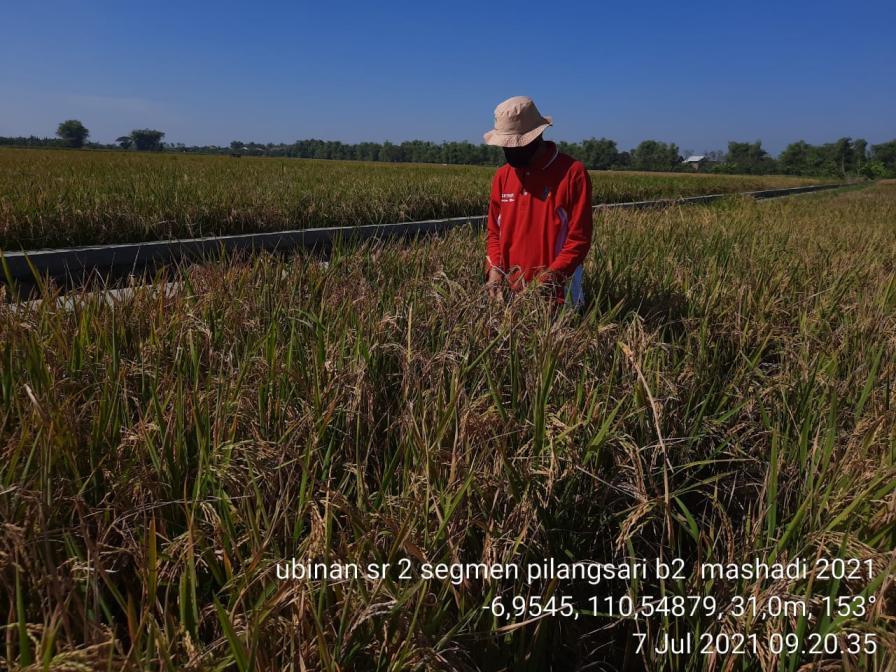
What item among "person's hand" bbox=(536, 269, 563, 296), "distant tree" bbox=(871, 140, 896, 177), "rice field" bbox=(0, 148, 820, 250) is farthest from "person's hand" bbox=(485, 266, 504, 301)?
"distant tree" bbox=(871, 140, 896, 177)

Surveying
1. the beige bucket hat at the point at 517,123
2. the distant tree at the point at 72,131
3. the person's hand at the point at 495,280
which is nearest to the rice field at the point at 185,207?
the person's hand at the point at 495,280

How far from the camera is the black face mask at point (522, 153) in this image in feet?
9.97

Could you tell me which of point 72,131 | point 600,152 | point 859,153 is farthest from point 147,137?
point 859,153

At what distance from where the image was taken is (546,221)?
3236mm

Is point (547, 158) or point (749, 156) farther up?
point (749, 156)

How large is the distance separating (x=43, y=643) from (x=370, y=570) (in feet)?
1.92

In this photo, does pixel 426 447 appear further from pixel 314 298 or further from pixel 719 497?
pixel 314 298

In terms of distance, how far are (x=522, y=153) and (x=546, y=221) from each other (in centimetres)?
39

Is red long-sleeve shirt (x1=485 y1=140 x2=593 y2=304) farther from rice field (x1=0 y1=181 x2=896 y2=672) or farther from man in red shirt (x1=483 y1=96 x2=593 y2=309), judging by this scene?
rice field (x1=0 y1=181 x2=896 y2=672)

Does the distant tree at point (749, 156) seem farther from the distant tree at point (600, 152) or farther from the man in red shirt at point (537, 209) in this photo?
the man in red shirt at point (537, 209)

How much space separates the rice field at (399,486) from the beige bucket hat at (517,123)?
85 cm

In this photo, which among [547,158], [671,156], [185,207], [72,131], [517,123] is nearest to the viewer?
[517,123]

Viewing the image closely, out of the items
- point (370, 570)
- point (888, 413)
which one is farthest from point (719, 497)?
point (370, 570)

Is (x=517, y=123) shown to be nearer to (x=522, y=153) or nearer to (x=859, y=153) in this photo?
(x=522, y=153)
